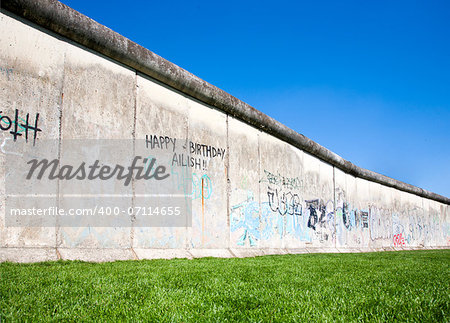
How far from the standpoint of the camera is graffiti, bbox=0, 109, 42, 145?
202 inches

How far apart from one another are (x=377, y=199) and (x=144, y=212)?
15.1 metres

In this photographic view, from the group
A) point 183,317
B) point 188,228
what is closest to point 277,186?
point 188,228

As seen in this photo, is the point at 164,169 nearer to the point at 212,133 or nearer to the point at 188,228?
the point at 188,228

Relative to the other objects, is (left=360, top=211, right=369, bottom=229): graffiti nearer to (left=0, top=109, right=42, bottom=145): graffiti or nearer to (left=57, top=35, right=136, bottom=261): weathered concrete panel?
(left=57, top=35, right=136, bottom=261): weathered concrete panel

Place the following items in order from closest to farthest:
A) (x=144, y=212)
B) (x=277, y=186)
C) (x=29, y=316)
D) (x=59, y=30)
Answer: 1. (x=29, y=316)
2. (x=59, y=30)
3. (x=144, y=212)
4. (x=277, y=186)

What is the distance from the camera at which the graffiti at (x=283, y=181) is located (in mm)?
10809

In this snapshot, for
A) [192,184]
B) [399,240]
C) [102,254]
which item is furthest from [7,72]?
[399,240]

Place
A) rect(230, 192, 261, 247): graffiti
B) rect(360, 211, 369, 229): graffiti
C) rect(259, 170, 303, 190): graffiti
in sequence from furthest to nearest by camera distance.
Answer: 1. rect(360, 211, 369, 229): graffiti
2. rect(259, 170, 303, 190): graffiti
3. rect(230, 192, 261, 247): graffiti

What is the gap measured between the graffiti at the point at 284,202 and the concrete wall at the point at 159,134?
6 cm

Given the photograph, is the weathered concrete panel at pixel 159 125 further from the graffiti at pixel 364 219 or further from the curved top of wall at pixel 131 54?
the graffiti at pixel 364 219

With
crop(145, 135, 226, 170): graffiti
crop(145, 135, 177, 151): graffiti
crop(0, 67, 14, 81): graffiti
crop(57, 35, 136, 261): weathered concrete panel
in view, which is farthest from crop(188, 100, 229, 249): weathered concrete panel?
crop(0, 67, 14, 81): graffiti

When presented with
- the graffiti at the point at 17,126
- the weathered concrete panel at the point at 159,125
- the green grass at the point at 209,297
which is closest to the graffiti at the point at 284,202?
the weathered concrete panel at the point at 159,125

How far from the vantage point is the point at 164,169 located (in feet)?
24.3

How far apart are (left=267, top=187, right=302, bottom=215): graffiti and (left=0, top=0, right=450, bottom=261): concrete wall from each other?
2.4 inches
